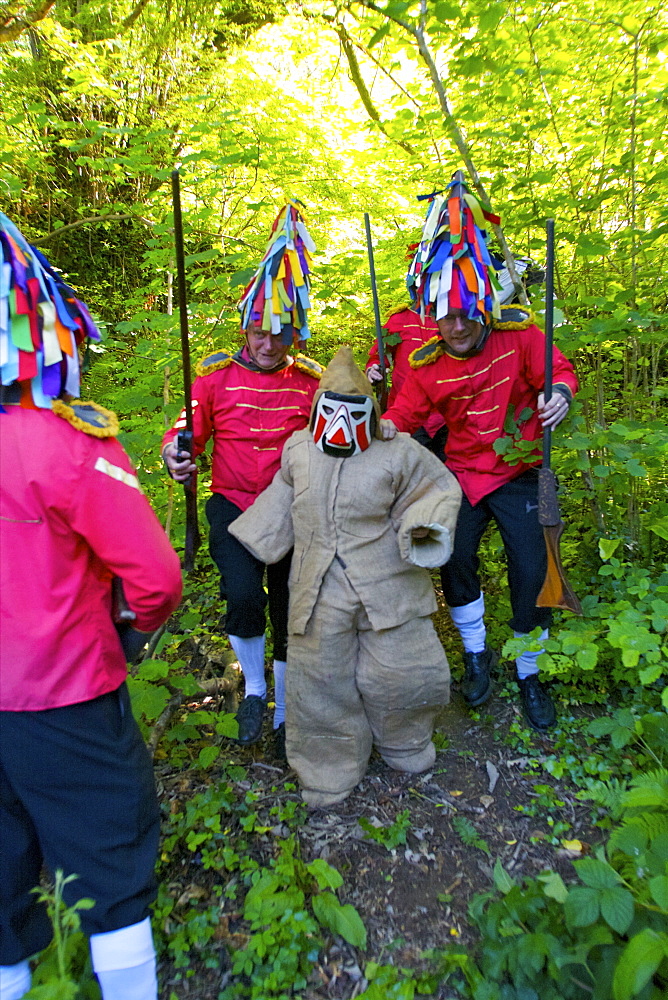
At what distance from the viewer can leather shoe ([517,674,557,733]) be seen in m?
3.02

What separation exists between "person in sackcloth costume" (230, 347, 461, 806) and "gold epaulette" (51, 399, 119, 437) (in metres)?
1.07

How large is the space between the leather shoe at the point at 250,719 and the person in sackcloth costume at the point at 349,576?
281mm

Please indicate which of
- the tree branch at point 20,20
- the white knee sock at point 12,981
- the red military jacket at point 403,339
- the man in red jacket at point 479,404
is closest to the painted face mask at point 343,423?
the man in red jacket at point 479,404

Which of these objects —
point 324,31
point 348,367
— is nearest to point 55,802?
point 348,367

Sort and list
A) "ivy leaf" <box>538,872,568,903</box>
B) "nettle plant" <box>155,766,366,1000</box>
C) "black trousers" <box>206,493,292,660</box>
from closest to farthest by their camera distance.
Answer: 1. "ivy leaf" <box>538,872,568,903</box>
2. "nettle plant" <box>155,766,366,1000</box>
3. "black trousers" <box>206,493,292,660</box>

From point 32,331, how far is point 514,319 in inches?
86.2

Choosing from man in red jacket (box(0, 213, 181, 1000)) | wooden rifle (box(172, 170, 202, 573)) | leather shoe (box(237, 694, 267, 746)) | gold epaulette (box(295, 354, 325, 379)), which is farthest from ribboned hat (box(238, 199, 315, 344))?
leather shoe (box(237, 694, 267, 746))

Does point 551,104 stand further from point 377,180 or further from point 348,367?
point 377,180

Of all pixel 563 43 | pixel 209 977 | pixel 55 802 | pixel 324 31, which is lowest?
pixel 209 977

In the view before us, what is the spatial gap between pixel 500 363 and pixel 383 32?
137 centimetres

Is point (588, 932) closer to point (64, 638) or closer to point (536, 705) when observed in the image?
point (536, 705)

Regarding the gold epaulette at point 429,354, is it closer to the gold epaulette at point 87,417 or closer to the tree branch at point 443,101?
the tree branch at point 443,101

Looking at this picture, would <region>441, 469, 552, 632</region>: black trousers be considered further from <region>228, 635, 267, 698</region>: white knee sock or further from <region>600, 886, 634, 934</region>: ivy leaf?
<region>600, 886, 634, 934</region>: ivy leaf

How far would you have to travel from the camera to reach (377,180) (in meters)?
5.35
